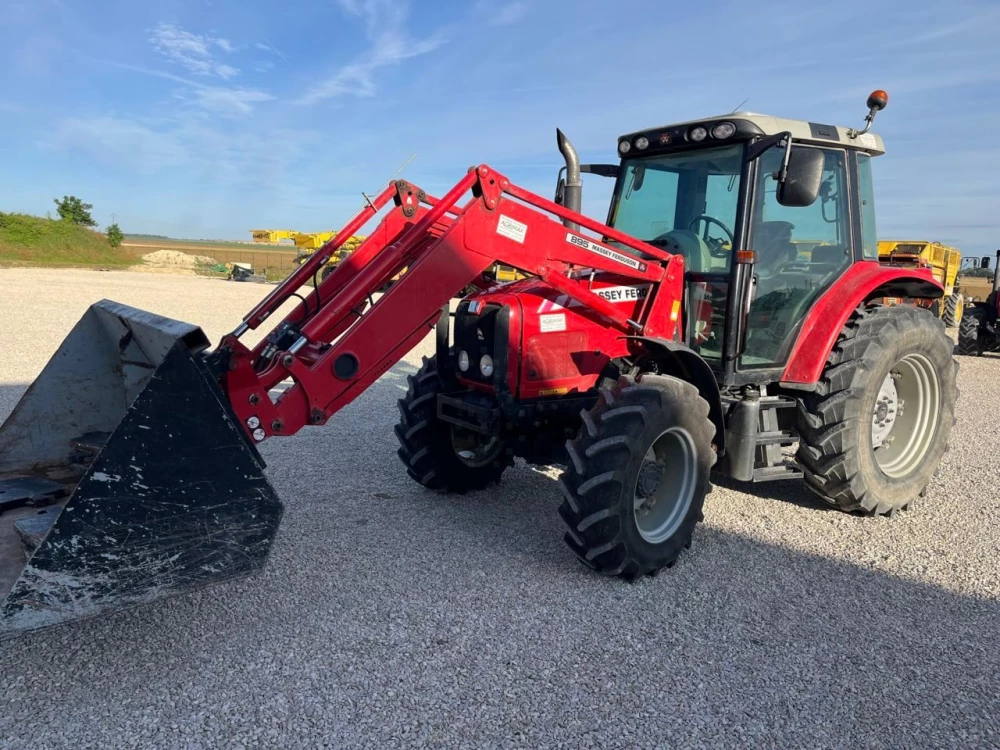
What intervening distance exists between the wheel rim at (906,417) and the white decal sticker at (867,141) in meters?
1.54

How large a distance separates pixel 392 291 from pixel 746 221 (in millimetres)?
2229

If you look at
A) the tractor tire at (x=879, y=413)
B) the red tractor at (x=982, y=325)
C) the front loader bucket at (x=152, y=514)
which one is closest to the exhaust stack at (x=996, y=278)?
the red tractor at (x=982, y=325)

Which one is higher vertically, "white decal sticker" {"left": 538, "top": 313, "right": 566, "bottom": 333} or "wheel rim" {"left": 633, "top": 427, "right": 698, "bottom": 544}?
"white decal sticker" {"left": 538, "top": 313, "right": 566, "bottom": 333}

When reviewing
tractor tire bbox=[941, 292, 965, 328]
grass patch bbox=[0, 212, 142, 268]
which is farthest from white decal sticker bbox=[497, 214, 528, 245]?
grass patch bbox=[0, 212, 142, 268]

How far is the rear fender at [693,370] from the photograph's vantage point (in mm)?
4156

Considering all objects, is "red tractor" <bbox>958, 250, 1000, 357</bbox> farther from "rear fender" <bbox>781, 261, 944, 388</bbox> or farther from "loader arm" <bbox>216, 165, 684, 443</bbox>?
"loader arm" <bbox>216, 165, 684, 443</bbox>

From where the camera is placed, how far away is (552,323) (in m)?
4.21

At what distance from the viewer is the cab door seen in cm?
455

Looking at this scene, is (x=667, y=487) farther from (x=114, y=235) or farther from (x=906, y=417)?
(x=114, y=235)

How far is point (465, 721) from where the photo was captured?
2.74 meters

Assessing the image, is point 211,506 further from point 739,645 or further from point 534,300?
point 739,645

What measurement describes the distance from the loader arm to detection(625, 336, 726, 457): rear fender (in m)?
0.20

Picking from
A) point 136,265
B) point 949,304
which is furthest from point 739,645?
point 136,265

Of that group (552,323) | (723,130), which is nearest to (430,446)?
(552,323)
